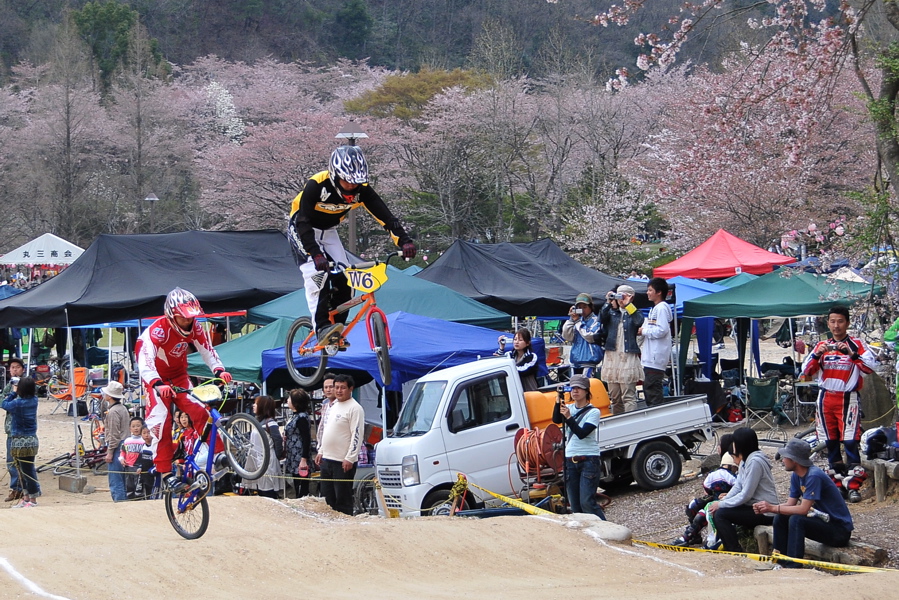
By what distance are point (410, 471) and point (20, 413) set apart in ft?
20.6

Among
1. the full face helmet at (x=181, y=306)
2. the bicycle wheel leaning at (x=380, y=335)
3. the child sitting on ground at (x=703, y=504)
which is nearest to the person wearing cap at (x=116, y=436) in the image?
the bicycle wheel leaning at (x=380, y=335)

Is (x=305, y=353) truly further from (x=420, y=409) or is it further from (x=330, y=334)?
(x=420, y=409)

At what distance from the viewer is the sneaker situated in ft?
26.9

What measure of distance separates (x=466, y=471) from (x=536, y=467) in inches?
33.9

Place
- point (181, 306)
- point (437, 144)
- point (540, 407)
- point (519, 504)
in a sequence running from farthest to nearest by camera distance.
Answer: point (437, 144) → point (540, 407) → point (519, 504) → point (181, 306)

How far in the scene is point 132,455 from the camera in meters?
13.4

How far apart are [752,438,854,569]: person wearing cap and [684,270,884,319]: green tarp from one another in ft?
27.1

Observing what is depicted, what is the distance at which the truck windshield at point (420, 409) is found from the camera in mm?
11305

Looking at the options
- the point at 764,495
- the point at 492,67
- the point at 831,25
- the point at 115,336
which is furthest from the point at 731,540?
the point at 492,67

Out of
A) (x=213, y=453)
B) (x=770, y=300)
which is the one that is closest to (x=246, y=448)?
(x=213, y=453)

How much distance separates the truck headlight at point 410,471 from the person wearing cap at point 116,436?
15.3 ft

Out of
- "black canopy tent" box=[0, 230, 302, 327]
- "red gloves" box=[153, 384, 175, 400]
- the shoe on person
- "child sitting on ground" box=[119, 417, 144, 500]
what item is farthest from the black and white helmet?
"black canopy tent" box=[0, 230, 302, 327]

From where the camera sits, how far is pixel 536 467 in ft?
37.6

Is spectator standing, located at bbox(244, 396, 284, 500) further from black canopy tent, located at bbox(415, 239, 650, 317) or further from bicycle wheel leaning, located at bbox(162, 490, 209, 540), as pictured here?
black canopy tent, located at bbox(415, 239, 650, 317)
